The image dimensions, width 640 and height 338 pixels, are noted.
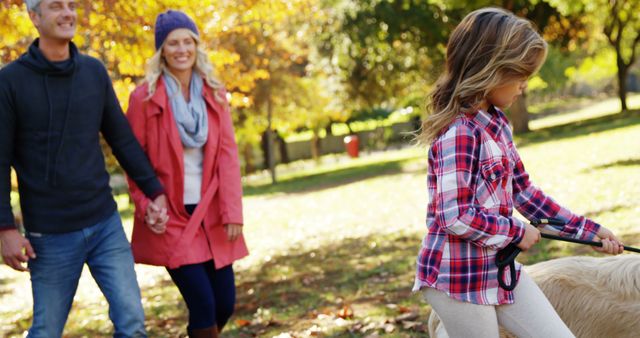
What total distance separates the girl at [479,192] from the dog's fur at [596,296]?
0.51 meters

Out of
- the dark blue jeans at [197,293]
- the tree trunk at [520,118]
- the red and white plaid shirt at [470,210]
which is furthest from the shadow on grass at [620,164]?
the tree trunk at [520,118]

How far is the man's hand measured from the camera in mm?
4336

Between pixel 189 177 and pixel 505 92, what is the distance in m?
2.49

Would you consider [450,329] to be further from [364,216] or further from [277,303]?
[364,216]

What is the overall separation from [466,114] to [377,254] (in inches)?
273

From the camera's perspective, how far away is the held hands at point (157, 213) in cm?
504

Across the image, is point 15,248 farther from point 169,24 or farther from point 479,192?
point 479,192

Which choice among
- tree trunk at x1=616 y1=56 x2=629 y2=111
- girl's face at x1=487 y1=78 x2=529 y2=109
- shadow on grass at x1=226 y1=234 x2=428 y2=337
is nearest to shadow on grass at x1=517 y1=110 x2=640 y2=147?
tree trunk at x1=616 y1=56 x2=629 y2=111

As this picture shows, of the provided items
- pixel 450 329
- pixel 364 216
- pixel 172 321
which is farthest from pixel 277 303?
pixel 364 216

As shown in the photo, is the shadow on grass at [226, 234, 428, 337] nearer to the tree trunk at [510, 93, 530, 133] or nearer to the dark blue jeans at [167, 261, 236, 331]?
the dark blue jeans at [167, 261, 236, 331]

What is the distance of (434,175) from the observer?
11.2 feet

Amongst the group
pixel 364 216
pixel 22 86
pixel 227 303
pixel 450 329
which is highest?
pixel 22 86

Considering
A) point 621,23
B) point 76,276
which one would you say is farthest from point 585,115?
point 76,276

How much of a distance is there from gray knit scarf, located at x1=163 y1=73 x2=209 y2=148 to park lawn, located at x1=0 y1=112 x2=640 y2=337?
82.6 inches
